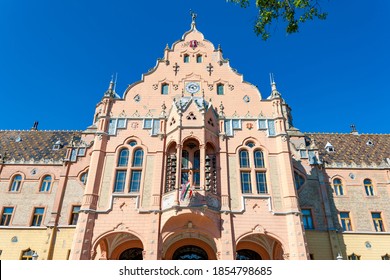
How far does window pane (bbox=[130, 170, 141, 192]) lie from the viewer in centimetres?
2281

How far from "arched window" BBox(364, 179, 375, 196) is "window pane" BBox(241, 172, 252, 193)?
13.2 m

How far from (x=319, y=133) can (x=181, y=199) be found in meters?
23.5

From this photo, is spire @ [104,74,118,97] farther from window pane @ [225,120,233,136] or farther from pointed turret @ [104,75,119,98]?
window pane @ [225,120,233,136]

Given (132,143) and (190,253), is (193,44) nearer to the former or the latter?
(132,143)

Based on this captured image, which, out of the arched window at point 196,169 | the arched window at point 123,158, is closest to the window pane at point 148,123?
the arched window at point 123,158

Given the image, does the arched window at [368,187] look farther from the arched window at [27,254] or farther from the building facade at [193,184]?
the arched window at [27,254]

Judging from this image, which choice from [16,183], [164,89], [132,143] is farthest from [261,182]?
[16,183]

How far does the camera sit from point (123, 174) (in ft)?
77.1

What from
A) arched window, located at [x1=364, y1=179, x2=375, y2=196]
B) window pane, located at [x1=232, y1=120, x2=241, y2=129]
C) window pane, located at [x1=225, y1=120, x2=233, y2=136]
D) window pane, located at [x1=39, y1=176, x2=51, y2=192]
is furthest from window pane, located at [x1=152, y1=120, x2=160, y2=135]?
arched window, located at [x1=364, y1=179, x2=375, y2=196]

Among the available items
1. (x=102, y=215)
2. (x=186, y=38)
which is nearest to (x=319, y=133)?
(x=186, y=38)

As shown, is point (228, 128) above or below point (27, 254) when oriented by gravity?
above

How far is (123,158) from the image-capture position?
79.5 ft

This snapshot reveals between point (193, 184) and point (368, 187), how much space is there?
17930 millimetres
